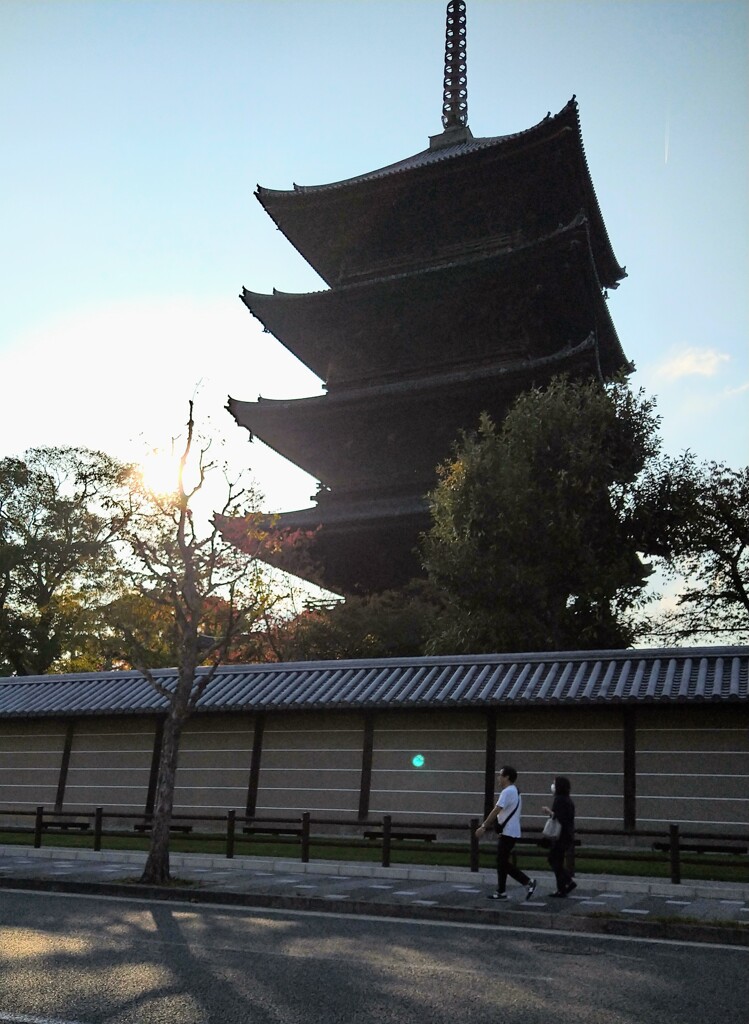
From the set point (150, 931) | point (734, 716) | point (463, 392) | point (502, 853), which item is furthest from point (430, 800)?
point (463, 392)

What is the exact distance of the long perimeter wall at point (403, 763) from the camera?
16.9 m

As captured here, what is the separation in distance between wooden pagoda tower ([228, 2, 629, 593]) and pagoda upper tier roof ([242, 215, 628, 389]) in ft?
0.22

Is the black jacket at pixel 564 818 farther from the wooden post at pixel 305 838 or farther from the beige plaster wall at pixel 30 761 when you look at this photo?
the beige plaster wall at pixel 30 761

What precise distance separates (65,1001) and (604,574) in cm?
2061

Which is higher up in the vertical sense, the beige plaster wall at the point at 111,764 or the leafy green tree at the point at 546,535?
the leafy green tree at the point at 546,535

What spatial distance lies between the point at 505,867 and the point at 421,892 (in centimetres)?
114

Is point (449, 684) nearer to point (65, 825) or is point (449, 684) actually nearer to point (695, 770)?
point (695, 770)

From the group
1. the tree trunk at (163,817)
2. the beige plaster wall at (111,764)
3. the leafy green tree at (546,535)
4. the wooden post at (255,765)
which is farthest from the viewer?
the leafy green tree at (546,535)

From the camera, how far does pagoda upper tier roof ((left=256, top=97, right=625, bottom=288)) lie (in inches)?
1318

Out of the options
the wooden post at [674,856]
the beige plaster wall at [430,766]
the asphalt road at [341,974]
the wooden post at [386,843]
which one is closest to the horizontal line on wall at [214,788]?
the beige plaster wall at [430,766]

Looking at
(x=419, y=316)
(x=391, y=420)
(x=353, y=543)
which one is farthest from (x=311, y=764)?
(x=419, y=316)

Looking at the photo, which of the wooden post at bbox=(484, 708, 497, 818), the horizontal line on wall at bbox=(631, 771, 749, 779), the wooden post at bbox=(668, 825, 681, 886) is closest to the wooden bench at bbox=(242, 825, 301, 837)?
the wooden post at bbox=(484, 708, 497, 818)

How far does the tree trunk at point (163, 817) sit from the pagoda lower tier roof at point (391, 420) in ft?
66.7

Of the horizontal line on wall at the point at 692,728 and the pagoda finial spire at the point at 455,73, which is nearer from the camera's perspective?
the horizontal line on wall at the point at 692,728
